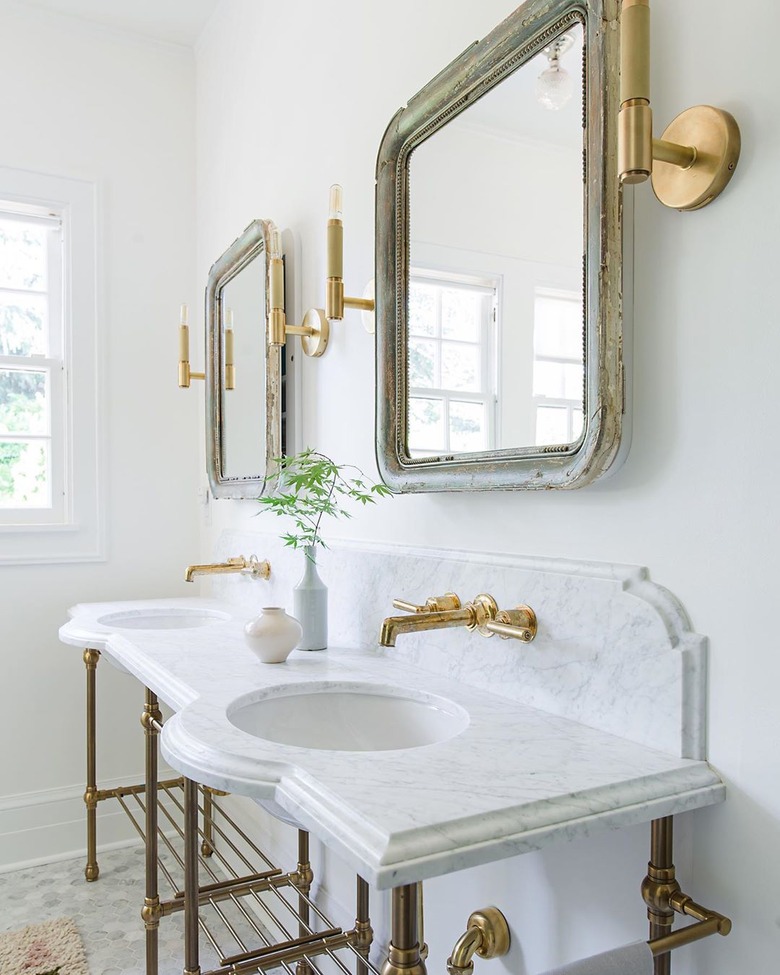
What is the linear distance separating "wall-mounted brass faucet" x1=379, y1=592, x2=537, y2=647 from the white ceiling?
7.62 feet

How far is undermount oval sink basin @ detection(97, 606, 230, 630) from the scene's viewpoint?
2.34 metres

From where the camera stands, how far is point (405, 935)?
752 mm

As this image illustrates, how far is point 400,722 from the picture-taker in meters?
1.26

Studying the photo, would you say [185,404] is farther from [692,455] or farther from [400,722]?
[692,455]

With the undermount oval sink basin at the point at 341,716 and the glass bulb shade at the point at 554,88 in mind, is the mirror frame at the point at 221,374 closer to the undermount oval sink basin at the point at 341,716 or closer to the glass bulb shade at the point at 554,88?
the undermount oval sink basin at the point at 341,716

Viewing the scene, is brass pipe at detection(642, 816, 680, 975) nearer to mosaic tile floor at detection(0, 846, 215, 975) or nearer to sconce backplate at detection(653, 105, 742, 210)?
sconce backplate at detection(653, 105, 742, 210)

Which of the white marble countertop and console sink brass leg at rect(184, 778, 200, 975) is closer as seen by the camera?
the white marble countertop

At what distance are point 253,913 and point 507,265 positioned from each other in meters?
1.87

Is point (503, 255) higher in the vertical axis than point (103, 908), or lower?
higher

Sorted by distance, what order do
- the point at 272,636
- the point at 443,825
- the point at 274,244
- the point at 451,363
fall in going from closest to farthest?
the point at 443,825, the point at 451,363, the point at 272,636, the point at 274,244

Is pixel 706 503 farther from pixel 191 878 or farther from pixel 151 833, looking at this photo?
pixel 151 833

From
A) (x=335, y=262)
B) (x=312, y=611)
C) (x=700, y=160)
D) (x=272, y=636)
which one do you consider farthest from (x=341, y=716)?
(x=700, y=160)

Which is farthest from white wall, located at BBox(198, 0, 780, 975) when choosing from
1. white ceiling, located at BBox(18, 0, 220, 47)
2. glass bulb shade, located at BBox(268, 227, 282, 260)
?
white ceiling, located at BBox(18, 0, 220, 47)

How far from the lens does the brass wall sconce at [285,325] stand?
189 centimetres
